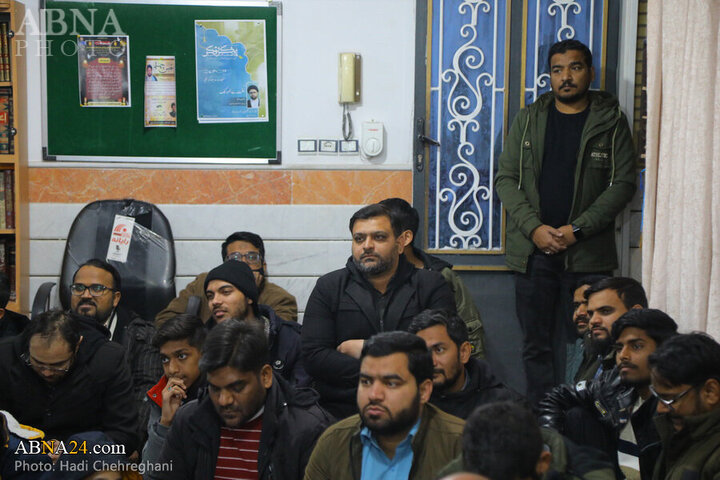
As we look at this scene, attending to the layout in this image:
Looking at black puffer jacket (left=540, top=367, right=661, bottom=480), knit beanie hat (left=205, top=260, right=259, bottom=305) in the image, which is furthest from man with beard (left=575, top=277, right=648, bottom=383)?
knit beanie hat (left=205, top=260, right=259, bottom=305)

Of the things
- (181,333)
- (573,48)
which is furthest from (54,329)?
(573,48)

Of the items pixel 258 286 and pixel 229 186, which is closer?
pixel 258 286

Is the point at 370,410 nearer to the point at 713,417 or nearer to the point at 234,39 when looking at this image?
the point at 713,417

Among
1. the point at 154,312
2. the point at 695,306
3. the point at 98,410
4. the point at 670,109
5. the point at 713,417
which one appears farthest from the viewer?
the point at 154,312

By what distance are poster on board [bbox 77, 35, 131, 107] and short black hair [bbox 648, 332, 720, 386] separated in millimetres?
3342

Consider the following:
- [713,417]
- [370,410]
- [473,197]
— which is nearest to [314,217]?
[473,197]

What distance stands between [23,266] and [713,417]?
3684mm

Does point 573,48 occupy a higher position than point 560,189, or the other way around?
point 573,48

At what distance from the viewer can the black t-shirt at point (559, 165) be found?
172 inches

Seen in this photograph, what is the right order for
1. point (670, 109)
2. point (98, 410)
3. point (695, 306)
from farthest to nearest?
point (670, 109)
point (695, 306)
point (98, 410)

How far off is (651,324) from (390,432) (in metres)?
1.08

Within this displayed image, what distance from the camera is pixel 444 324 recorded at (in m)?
2.86

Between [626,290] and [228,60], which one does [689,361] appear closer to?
[626,290]

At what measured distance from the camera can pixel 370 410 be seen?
2279 mm
